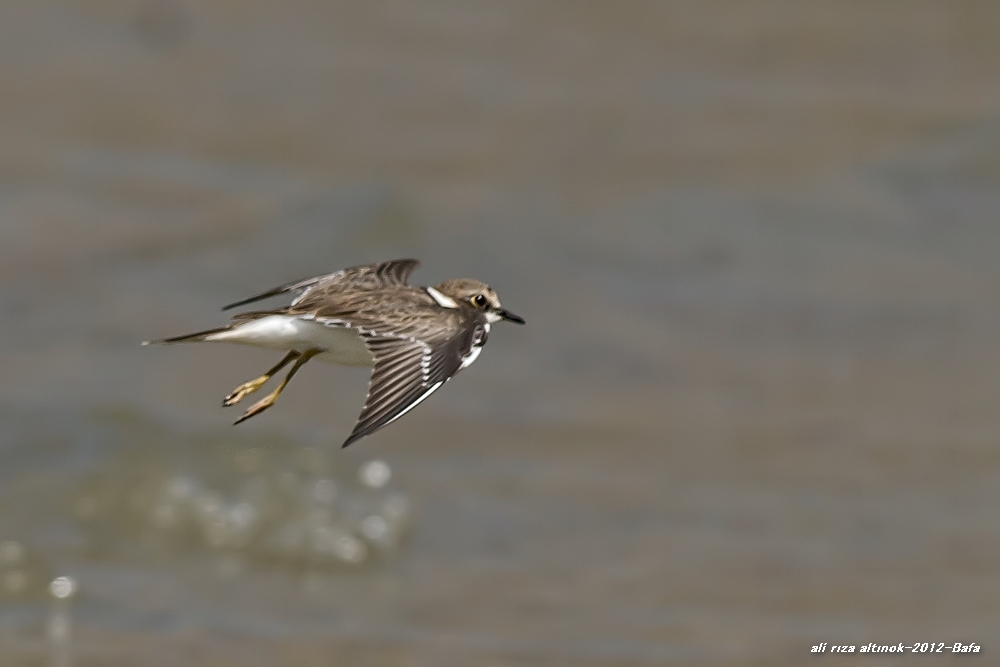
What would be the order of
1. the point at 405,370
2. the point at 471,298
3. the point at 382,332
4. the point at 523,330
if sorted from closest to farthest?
the point at 405,370
the point at 382,332
the point at 471,298
the point at 523,330

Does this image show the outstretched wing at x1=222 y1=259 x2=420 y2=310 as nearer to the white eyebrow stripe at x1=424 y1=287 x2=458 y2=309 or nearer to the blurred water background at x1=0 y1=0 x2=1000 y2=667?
the white eyebrow stripe at x1=424 y1=287 x2=458 y2=309

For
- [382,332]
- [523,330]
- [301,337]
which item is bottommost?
[382,332]

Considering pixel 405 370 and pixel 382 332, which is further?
pixel 382 332

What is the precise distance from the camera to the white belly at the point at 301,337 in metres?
8.81

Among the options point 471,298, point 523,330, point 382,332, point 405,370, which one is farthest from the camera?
point 523,330

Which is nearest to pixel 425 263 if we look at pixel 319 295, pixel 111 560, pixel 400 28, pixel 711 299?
pixel 711 299

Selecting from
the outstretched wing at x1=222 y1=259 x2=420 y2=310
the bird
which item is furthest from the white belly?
the outstretched wing at x1=222 y1=259 x2=420 y2=310

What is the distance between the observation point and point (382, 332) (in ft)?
28.3

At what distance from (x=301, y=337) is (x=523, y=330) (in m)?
10.8

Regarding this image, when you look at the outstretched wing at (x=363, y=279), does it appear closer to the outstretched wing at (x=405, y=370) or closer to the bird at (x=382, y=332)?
the bird at (x=382, y=332)

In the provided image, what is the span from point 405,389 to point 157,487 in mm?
9078

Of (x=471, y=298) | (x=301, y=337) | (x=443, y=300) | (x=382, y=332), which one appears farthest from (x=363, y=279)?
(x=382, y=332)

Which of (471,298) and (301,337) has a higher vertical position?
(471,298)

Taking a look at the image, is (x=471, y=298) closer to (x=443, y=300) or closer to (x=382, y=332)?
(x=443, y=300)
